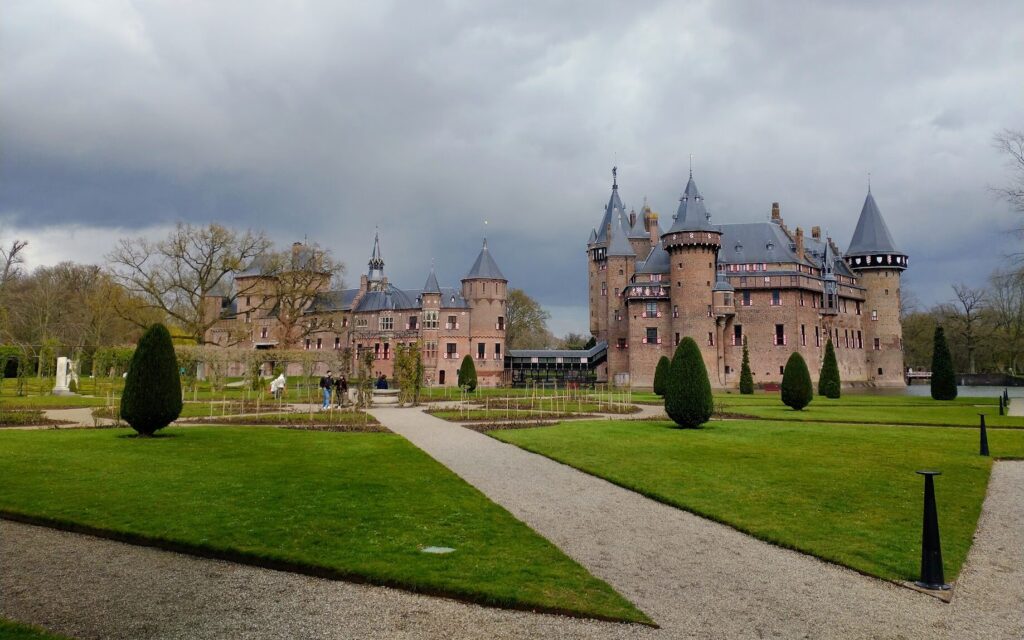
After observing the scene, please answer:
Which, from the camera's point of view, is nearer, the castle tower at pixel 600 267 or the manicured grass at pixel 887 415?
the manicured grass at pixel 887 415

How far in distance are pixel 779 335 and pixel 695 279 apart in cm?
1038

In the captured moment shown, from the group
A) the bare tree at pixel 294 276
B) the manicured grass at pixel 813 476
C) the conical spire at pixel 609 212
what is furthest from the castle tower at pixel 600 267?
the manicured grass at pixel 813 476

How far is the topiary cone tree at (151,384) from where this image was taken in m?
17.1

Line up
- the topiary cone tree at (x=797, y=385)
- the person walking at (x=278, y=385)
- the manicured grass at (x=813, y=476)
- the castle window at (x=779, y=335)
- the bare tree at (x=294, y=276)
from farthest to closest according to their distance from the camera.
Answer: the castle window at (x=779, y=335) < the bare tree at (x=294, y=276) < the person walking at (x=278, y=385) < the topiary cone tree at (x=797, y=385) < the manicured grass at (x=813, y=476)

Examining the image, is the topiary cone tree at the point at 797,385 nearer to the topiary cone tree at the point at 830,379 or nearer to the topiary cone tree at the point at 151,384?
the topiary cone tree at the point at 830,379

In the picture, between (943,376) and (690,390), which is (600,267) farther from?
(690,390)

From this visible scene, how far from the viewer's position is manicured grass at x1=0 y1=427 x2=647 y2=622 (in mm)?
6527

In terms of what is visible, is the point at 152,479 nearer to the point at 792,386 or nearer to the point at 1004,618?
the point at 1004,618

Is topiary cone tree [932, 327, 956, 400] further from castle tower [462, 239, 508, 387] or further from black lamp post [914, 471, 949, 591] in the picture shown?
black lamp post [914, 471, 949, 591]

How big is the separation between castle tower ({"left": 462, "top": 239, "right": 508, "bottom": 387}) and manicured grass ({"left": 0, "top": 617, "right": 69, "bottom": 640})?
58.4m

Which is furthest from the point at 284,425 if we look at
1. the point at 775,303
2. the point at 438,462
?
the point at 775,303

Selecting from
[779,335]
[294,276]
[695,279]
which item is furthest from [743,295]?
[294,276]

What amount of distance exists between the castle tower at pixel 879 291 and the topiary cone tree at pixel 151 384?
2654 inches

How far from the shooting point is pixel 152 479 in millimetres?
11250
